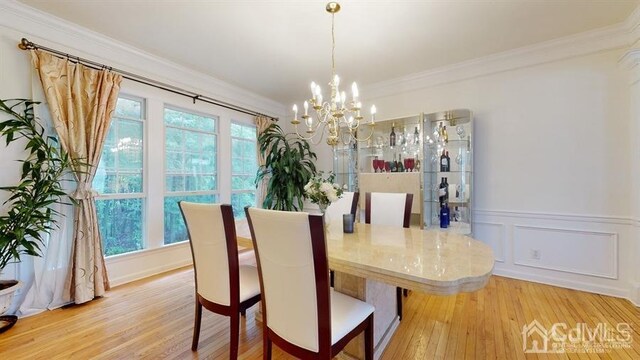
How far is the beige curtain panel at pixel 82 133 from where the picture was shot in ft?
7.67

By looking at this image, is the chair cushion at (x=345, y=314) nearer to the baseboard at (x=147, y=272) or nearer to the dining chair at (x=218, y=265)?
the dining chair at (x=218, y=265)

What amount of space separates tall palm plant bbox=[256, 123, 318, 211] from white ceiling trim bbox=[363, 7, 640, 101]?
5.57ft

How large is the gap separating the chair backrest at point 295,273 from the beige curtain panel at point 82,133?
221 cm

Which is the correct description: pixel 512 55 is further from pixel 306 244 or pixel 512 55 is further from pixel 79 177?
pixel 79 177

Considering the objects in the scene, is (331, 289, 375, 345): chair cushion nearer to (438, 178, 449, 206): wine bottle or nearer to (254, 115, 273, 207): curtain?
(438, 178, 449, 206): wine bottle

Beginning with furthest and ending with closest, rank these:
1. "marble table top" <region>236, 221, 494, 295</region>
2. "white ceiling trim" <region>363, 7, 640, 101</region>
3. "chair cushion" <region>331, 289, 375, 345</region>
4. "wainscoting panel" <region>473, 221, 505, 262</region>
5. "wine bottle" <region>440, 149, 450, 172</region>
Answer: "wine bottle" <region>440, 149, 450, 172</region> < "wainscoting panel" <region>473, 221, 505, 262</region> < "white ceiling trim" <region>363, 7, 640, 101</region> < "chair cushion" <region>331, 289, 375, 345</region> < "marble table top" <region>236, 221, 494, 295</region>

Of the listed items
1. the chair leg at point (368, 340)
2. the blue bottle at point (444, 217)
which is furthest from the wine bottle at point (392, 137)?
the chair leg at point (368, 340)

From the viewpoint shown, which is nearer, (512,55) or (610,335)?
(610,335)

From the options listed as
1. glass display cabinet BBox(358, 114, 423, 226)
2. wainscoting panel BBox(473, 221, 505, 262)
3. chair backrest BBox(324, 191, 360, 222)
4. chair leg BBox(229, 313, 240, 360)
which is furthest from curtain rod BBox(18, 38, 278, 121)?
wainscoting panel BBox(473, 221, 505, 262)

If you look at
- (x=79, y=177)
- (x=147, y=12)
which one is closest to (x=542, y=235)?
(x=147, y=12)

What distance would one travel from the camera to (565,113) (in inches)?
110

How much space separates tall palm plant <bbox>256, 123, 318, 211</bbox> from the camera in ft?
13.9

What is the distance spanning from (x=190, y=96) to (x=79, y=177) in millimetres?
1575

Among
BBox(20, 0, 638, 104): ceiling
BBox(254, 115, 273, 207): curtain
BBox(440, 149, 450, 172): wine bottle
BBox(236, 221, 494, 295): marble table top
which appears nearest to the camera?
BBox(236, 221, 494, 295): marble table top
